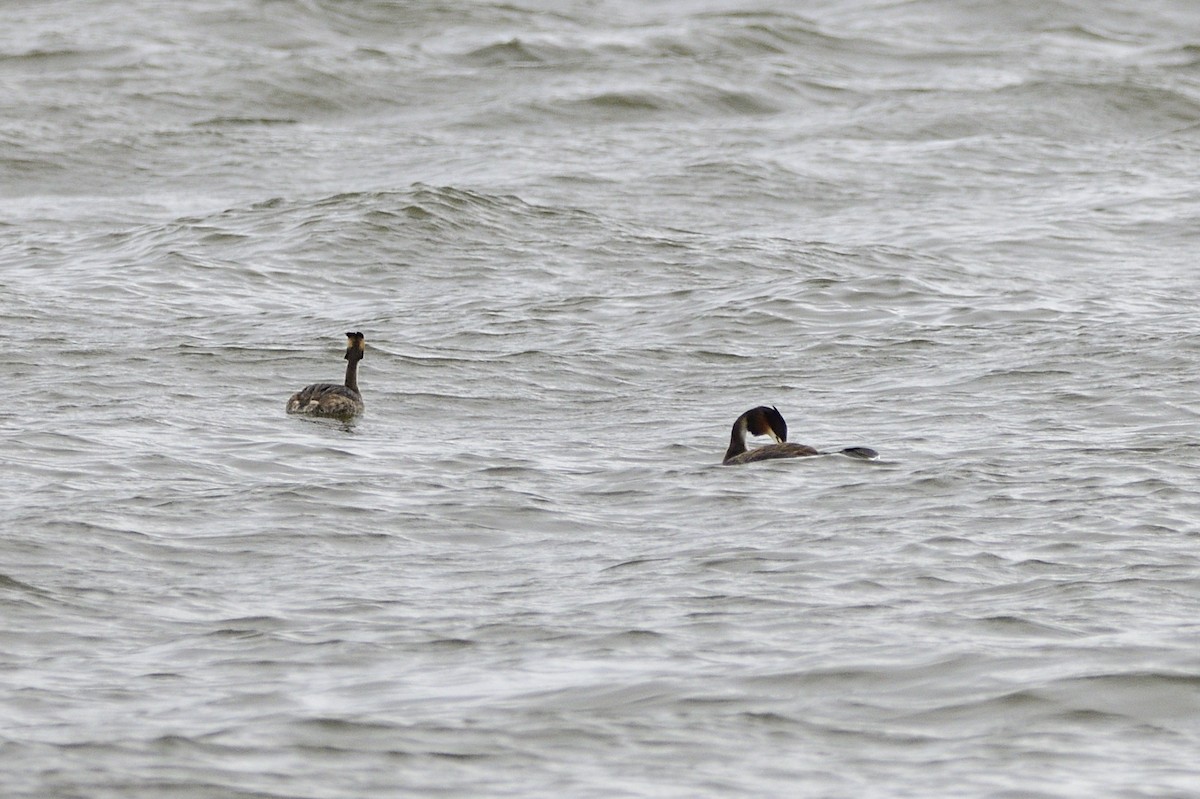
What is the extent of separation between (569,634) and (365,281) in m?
9.88

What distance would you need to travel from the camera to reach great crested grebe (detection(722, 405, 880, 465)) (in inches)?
447

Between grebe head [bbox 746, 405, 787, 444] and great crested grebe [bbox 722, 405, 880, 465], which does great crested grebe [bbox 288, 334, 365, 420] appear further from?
grebe head [bbox 746, 405, 787, 444]

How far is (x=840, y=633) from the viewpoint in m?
8.27

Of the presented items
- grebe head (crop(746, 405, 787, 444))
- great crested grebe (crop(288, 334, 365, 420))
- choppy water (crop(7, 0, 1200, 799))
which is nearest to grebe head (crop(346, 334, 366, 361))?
great crested grebe (crop(288, 334, 365, 420))

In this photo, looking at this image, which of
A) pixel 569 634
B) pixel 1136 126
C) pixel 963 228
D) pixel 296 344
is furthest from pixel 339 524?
pixel 1136 126

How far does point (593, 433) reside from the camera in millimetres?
12602

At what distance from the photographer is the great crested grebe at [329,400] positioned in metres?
12.7

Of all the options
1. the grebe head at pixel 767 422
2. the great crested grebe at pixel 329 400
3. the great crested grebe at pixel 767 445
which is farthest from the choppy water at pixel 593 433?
the grebe head at pixel 767 422

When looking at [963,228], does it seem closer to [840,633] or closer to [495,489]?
[495,489]

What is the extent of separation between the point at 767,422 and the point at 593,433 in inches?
52.9

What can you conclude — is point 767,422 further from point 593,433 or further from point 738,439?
point 593,433

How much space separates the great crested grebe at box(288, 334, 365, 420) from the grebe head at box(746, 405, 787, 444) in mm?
2634

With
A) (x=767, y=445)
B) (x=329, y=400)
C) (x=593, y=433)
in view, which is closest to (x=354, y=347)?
(x=329, y=400)

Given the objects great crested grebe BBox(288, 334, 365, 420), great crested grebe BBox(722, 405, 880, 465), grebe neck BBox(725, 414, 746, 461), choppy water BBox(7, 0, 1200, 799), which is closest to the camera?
choppy water BBox(7, 0, 1200, 799)
